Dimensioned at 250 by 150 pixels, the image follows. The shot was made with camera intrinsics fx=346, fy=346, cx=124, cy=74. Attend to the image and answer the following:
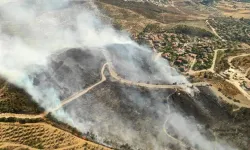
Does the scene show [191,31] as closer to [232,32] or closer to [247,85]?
[232,32]

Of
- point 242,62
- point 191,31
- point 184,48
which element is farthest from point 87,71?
point 191,31

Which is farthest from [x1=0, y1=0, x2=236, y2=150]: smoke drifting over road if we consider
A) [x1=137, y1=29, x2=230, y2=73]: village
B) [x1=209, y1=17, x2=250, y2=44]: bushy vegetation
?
[x1=209, y1=17, x2=250, y2=44]: bushy vegetation

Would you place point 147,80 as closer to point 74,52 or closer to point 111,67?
point 111,67

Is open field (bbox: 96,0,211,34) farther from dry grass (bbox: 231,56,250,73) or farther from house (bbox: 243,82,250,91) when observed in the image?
house (bbox: 243,82,250,91)

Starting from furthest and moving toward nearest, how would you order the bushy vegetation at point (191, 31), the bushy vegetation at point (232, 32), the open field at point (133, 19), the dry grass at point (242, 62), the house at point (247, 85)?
the bushy vegetation at point (232, 32) < the bushy vegetation at point (191, 31) < the open field at point (133, 19) < the dry grass at point (242, 62) < the house at point (247, 85)

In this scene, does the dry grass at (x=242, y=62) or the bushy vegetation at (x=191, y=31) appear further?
the bushy vegetation at (x=191, y=31)

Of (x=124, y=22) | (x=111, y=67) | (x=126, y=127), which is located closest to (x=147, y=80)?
(x=111, y=67)

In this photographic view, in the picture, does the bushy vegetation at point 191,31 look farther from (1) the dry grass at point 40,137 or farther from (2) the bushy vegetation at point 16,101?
(1) the dry grass at point 40,137

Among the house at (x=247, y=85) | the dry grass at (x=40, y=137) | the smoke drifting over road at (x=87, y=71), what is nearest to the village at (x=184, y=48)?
the smoke drifting over road at (x=87, y=71)
